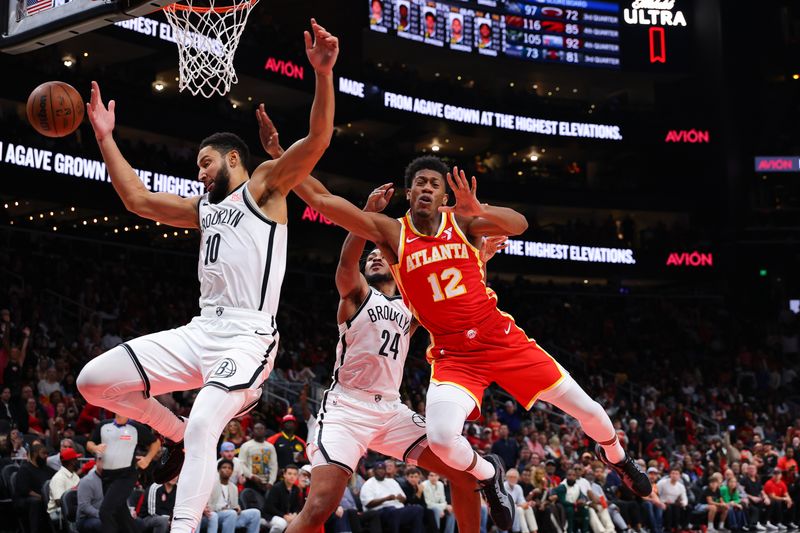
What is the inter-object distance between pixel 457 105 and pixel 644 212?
9.04 m

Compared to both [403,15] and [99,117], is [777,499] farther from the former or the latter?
[403,15]

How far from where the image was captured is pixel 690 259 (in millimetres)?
33969

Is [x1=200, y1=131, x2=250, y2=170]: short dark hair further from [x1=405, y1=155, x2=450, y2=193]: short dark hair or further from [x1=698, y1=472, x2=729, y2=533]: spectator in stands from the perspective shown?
[x1=698, y1=472, x2=729, y2=533]: spectator in stands

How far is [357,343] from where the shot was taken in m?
7.48

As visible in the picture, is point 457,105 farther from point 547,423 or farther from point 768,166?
point 547,423

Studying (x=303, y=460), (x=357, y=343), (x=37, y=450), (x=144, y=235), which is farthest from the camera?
(x=144, y=235)

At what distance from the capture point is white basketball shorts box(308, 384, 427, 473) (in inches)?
280

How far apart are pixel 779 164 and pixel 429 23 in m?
13.6

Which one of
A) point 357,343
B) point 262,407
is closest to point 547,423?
point 262,407

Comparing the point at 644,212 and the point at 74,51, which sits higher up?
the point at 74,51

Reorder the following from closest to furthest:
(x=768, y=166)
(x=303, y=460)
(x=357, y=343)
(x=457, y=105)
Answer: (x=357, y=343) < (x=303, y=460) < (x=457, y=105) < (x=768, y=166)

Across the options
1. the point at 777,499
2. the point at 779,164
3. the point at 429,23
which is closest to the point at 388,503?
the point at 777,499

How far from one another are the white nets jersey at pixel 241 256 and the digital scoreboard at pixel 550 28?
26.5 metres

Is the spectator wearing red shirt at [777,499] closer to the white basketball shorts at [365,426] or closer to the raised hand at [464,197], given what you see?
the white basketball shorts at [365,426]
